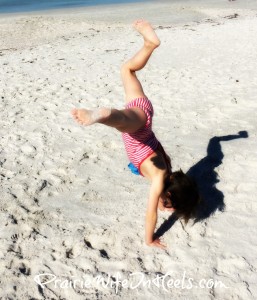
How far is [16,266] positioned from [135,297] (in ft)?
3.28

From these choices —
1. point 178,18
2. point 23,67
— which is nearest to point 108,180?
point 23,67

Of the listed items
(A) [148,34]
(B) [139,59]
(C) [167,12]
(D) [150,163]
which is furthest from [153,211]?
(C) [167,12]

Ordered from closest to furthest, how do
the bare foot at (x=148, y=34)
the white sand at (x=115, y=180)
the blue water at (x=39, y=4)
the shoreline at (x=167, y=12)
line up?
the white sand at (x=115, y=180)
the bare foot at (x=148, y=34)
the shoreline at (x=167, y=12)
the blue water at (x=39, y=4)

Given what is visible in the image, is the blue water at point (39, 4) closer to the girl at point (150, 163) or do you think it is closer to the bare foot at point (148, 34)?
the bare foot at point (148, 34)

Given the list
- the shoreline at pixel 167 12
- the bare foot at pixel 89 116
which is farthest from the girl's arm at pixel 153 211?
the shoreline at pixel 167 12

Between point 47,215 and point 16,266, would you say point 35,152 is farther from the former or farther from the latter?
point 16,266

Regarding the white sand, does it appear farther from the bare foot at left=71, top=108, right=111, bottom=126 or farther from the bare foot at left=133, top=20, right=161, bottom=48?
the bare foot at left=133, top=20, right=161, bottom=48

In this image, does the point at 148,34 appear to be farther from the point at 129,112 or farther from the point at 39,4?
the point at 39,4

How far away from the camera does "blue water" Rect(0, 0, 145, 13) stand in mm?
26453

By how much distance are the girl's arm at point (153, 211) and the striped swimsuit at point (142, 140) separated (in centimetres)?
31

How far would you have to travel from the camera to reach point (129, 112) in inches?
119

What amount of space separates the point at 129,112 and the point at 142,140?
0.50m

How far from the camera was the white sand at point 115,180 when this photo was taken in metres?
3.08

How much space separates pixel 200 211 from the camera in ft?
12.3
